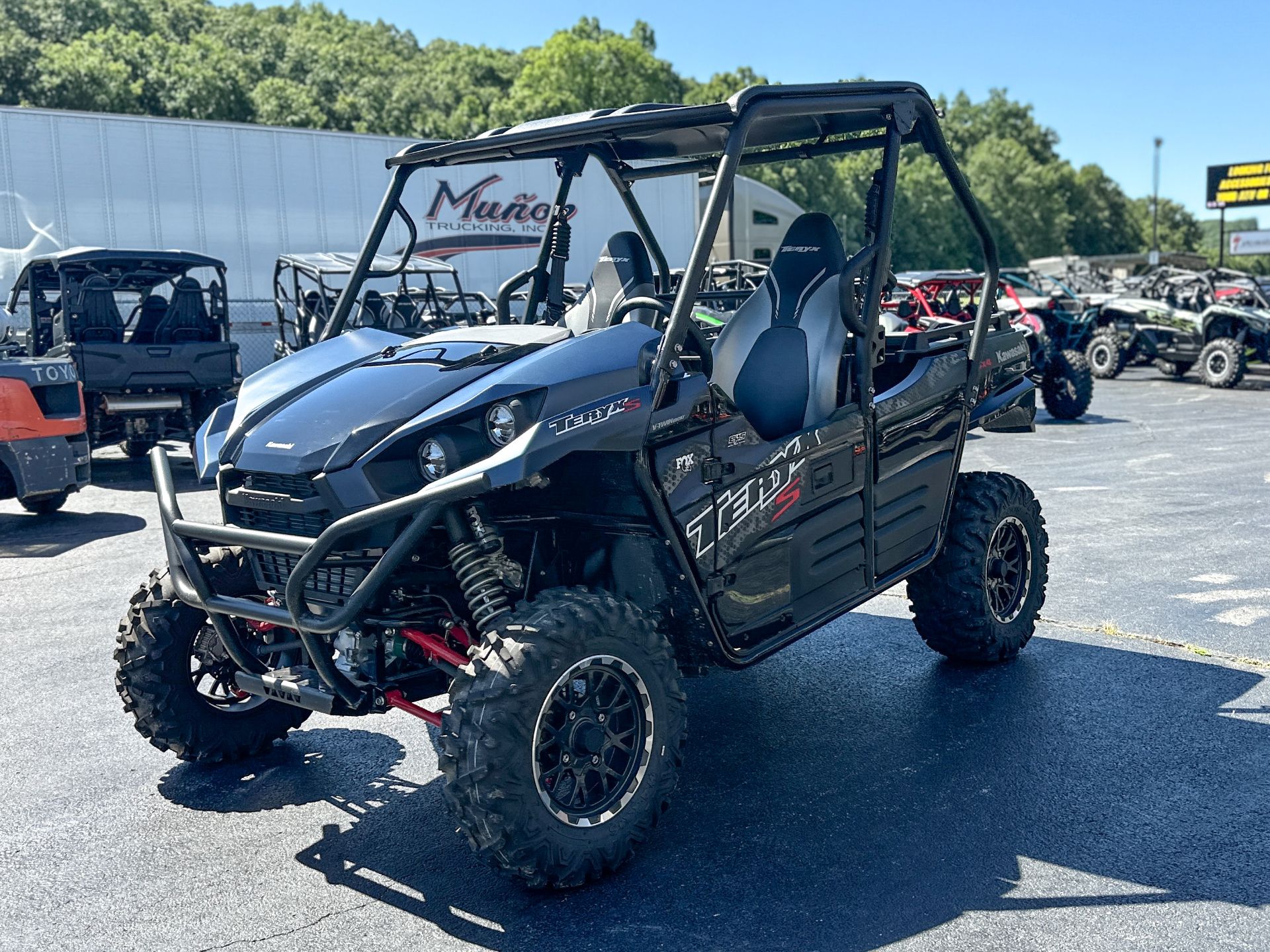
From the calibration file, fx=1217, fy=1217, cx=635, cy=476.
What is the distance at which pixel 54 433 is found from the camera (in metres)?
8.92

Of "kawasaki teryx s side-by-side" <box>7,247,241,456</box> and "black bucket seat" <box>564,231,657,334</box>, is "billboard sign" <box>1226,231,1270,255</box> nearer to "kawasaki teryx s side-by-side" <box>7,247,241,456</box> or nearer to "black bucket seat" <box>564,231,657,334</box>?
"kawasaki teryx s side-by-side" <box>7,247,241,456</box>

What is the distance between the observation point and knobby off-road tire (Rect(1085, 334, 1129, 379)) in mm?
19859

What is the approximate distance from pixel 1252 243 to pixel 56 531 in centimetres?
3696

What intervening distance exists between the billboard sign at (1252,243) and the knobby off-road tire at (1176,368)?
58.4ft

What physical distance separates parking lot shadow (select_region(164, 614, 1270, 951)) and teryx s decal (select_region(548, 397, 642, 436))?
1260 mm

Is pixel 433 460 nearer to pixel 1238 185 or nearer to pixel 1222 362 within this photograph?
pixel 1222 362

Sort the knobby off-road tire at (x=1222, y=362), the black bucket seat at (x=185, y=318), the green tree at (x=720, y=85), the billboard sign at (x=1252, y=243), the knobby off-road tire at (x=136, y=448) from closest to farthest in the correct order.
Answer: the black bucket seat at (x=185, y=318) < the knobby off-road tire at (x=136, y=448) < the knobby off-road tire at (x=1222, y=362) < the billboard sign at (x=1252, y=243) < the green tree at (x=720, y=85)

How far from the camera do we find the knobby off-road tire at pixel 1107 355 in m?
19.9

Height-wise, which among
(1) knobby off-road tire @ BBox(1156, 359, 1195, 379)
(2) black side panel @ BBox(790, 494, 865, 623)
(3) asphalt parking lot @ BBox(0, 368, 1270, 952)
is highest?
(2) black side panel @ BBox(790, 494, 865, 623)

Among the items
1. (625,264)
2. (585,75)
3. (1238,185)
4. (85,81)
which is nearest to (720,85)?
(585,75)

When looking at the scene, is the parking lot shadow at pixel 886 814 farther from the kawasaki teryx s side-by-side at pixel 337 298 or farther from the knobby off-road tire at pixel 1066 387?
the knobby off-road tire at pixel 1066 387

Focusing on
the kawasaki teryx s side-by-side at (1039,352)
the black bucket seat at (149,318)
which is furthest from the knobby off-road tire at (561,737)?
the kawasaki teryx s side-by-side at (1039,352)

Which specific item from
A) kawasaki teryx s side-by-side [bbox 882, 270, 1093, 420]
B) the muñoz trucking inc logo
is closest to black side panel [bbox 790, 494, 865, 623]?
kawasaki teryx s side-by-side [bbox 882, 270, 1093, 420]

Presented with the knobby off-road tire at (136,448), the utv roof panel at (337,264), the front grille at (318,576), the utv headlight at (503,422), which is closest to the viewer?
the utv headlight at (503,422)
